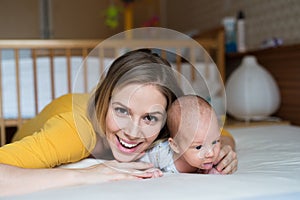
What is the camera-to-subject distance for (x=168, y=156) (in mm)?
993

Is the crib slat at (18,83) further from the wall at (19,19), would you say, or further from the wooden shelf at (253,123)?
the wall at (19,19)

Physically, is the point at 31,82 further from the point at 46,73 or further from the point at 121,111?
the point at 121,111

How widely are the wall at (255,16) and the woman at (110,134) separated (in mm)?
1397

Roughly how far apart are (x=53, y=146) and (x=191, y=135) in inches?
12.3

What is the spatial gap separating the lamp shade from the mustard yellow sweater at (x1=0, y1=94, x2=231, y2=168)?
131cm

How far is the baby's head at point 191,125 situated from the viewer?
2.84 ft

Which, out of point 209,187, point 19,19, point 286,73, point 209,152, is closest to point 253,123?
point 286,73

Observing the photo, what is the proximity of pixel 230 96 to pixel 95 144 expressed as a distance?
1.39 m

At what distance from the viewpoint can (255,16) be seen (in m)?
2.55


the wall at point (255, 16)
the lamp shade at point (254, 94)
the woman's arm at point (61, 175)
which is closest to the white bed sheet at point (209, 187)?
the woman's arm at point (61, 175)

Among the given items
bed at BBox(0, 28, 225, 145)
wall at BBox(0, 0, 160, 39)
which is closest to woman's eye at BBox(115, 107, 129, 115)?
bed at BBox(0, 28, 225, 145)

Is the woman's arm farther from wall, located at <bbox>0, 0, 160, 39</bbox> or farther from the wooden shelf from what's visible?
wall, located at <bbox>0, 0, 160, 39</bbox>

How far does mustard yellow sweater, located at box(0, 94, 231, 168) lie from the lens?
0.89 metres

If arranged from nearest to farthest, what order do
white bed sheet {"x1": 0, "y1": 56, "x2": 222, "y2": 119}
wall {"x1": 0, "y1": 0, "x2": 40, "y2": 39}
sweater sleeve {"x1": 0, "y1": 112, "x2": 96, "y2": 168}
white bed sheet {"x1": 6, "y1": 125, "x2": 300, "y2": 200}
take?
white bed sheet {"x1": 6, "y1": 125, "x2": 300, "y2": 200} < sweater sleeve {"x1": 0, "y1": 112, "x2": 96, "y2": 168} < white bed sheet {"x1": 0, "y1": 56, "x2": 222, "y2": 119} < wall {"x1": 0, "y1": 0, "x2": 40, "y2": 39}
